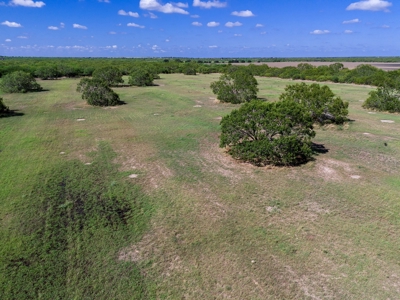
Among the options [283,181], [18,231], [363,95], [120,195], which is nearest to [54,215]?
[18,231]

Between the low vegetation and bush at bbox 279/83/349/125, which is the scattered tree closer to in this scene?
bush at bbox 279/83/349/125

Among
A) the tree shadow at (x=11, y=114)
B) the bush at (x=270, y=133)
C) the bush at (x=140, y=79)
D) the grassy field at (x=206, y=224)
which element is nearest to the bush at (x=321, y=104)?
the grassy field at (x=206, y=224)

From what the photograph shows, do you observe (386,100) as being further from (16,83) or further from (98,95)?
(16,83)

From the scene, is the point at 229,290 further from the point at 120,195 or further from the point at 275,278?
the point at 120,195

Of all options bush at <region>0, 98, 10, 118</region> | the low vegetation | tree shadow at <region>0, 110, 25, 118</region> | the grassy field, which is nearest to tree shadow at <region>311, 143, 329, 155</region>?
the grassy field

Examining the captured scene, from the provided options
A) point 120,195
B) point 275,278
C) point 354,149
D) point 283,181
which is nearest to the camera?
point 275,278

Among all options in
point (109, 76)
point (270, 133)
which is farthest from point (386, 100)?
point (109, 76)
